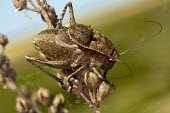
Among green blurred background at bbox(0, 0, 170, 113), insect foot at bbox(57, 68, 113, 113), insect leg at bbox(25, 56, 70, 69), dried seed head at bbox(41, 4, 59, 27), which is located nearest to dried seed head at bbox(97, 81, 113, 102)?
insect foot at bbox(57, 68, 113, 113)

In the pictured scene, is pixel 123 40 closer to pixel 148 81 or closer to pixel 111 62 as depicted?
pixel 148 81

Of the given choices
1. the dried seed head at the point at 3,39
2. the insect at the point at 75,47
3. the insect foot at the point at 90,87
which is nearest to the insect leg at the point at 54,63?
the insect at the point at 75,47

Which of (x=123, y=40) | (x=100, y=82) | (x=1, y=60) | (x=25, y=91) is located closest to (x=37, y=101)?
(x=25, y=91)

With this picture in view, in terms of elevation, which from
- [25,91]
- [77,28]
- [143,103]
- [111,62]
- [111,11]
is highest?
[25,91]

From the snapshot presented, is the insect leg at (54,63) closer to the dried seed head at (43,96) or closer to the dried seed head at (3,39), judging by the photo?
the dried seed head at (3,39)

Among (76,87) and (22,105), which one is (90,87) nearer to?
(76,87)

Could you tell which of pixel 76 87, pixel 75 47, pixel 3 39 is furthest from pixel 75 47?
pixel 3 39
